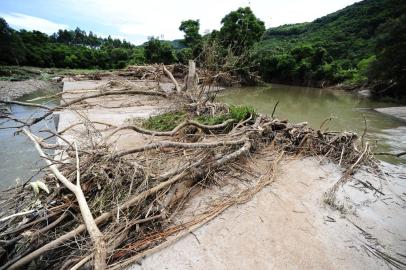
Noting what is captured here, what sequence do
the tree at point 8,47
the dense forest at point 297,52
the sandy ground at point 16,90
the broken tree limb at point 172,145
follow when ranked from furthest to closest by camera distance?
the tree at point 8,47 → the dense forest at point 297,52 → the sandy ground at point 16,90 → the broken tree limb at point 172,145

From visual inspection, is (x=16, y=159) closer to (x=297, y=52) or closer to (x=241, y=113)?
(x=241, y=113)

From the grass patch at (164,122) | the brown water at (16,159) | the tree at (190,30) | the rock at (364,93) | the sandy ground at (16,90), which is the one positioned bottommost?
the rock at (364,93)

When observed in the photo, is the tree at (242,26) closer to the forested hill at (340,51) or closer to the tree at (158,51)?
the forested hill at (340,51)

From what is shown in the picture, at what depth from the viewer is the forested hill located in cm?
2953

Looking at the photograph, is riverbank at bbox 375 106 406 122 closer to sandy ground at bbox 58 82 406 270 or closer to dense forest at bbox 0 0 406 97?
dense forest at bbox 0 0 406 97

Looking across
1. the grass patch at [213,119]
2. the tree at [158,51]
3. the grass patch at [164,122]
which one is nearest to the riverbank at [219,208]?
the grass patch at [213,119]

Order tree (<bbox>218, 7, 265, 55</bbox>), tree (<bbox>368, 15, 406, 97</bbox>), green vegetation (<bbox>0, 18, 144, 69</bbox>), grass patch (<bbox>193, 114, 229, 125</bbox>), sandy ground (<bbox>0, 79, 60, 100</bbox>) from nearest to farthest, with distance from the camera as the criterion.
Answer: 1. grass patch (<bbox>193, 114, 229, 125</bbox>)
2. sandy ground (<bbox>0, 79, 60, 100</bbox>)
3. tree (<bbox>368, 15, 406, 97</bbox>)
4. tree (<bbox>218, 7, 265, 55</bbox>)
5. green vegetation (<bbox>0, 18, 144, 69</bbox>)

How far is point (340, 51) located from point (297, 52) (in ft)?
38.0

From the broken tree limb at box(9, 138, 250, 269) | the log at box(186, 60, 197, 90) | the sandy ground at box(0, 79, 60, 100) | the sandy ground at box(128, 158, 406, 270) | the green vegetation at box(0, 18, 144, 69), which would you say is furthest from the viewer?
the green vegetation at box(0, 18, 144, 69)

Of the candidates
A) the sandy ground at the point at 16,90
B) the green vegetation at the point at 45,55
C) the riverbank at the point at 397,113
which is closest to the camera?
the riverbank at the point at 397,113

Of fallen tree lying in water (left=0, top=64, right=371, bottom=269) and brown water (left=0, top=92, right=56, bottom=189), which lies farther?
brown water (left=0, top=92, right=56, bottom=189)

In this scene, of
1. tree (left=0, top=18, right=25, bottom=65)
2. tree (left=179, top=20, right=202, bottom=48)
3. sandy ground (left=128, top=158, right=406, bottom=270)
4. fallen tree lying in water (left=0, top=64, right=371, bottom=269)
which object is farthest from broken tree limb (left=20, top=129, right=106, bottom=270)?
tree (left=0, top=18, right=25, bottom=65)

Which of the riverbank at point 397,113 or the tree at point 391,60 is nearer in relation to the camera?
the riverbank at point 397,113

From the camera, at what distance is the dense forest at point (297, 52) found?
20625 mm
